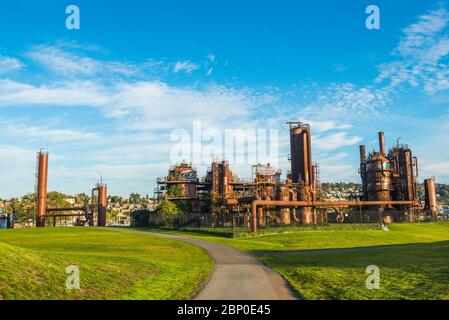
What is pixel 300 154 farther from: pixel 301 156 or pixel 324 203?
pixel 324 203

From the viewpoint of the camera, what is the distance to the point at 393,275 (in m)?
18.1

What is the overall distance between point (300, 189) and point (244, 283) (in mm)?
58455

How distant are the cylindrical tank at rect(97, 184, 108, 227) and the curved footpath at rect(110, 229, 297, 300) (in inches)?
2594

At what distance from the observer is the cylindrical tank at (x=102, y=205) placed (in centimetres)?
8512

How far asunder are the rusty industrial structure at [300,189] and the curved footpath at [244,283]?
43.9m

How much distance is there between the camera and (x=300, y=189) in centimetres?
7356

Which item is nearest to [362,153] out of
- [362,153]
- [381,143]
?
[362,153]

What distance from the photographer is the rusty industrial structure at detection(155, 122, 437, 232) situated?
71125mm

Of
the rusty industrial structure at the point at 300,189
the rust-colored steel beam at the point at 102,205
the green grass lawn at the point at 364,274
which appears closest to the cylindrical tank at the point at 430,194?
the rusty industrial structure at the point at 300,189

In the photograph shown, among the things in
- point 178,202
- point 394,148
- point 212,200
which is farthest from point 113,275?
point 394,148

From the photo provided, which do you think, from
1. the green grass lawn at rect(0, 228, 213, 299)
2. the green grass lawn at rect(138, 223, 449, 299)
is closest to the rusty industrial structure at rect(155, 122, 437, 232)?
the green grass lawn at rect(138, 223, 449, 299)

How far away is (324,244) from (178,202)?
152 feet
